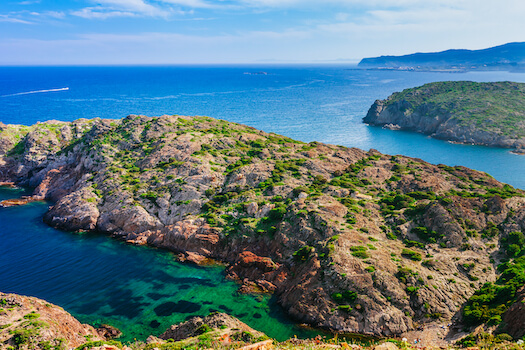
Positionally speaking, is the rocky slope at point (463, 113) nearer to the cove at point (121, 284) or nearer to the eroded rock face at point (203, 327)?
the cove at point (121, 284)

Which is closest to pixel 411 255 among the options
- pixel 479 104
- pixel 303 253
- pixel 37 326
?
pixel 303 253

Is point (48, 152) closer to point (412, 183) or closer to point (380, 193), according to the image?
point (380, 193)

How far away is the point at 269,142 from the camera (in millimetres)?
90062

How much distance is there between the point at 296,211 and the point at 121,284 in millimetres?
31476

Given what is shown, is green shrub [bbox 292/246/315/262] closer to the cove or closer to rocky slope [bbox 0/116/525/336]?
rocky slope [bbox 0/116/525/336]

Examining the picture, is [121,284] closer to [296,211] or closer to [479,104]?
[296,211]

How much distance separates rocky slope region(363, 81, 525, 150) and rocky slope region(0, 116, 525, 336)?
87252mm

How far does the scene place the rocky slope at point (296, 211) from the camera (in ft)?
145

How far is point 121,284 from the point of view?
50.5m

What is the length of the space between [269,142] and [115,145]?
139 ft

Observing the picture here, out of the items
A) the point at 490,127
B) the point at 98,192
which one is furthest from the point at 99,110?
the point at 490,127

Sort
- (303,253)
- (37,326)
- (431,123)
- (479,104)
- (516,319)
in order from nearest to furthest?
(37,326) → (516,319) → (303,253) → (431,123) → (479,104)

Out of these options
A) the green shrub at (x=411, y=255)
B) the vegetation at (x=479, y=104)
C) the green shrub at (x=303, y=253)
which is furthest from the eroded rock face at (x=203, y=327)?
the vegetation at (x=479, y=104)

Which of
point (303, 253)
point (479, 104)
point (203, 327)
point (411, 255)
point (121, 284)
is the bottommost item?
point (121, 284)
